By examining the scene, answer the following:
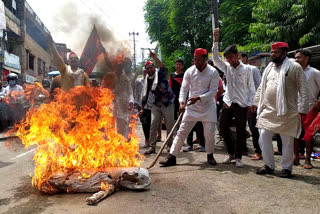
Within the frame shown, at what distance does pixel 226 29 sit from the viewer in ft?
61.5

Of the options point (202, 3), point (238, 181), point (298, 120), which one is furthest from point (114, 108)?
point (202, 3)

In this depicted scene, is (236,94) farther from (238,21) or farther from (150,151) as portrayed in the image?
(238,21)

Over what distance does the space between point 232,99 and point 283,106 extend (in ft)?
3.77

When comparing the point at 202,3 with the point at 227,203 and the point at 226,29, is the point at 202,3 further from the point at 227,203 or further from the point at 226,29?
the point at 227,203

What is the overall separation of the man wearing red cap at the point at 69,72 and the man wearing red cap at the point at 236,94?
2.62 metres

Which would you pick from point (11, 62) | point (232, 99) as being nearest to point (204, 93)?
point (232, 99)

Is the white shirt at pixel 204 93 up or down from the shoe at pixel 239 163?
up

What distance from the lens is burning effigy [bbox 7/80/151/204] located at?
149 inches

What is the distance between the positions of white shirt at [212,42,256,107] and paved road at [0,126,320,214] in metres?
1.25

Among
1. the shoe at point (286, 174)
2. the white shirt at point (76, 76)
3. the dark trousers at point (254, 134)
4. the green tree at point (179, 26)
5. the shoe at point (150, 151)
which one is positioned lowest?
the shoe at point (286, 174)

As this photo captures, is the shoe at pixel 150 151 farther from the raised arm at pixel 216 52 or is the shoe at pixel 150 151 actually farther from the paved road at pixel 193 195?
the raised arm at pixel 216 52

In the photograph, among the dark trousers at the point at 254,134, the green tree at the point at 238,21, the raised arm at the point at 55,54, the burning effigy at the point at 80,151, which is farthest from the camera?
the green tree at the point at 238,21

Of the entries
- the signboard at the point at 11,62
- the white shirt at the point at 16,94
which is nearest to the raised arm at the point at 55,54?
the white shirt at the point at 16,94

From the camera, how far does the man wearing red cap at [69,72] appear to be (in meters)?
5.56
